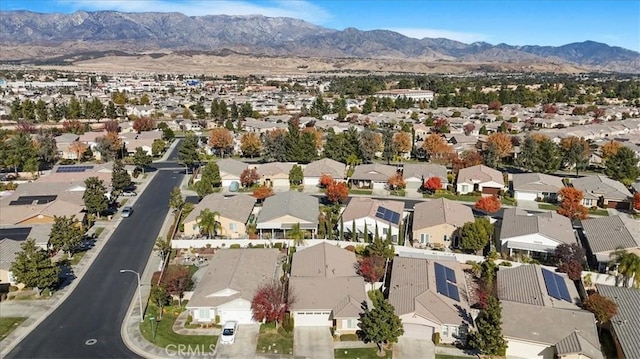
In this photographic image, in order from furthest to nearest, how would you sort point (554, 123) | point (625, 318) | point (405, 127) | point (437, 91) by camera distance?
point (437, 91) → point (554, 123) → point (405, 127) → point (625, 318)

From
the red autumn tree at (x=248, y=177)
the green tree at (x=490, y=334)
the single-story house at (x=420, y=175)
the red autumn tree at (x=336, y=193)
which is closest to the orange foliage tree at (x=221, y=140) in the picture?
the red autumn tree at (x=248, y=177)

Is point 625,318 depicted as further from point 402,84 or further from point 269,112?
point 402,84

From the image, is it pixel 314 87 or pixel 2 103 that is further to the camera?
pixel 314 87

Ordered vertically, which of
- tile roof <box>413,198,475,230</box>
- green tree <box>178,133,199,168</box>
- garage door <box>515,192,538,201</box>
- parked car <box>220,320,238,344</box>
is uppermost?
green tree <box>178,133,199,168</box>

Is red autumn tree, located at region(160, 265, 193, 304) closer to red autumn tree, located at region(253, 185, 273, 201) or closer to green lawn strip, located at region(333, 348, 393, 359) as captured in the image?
green lawn strip, located at region(333, 348, 393, 359)

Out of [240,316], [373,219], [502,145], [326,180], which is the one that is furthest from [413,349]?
[502,145]

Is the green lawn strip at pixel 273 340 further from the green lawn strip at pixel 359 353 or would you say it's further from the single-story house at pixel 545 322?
the single-story house at pixel 545 322

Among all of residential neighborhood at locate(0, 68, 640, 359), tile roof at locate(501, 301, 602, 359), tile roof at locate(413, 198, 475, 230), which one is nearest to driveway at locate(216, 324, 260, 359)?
residential neighborhood at locate(0, 68, 640, 359)

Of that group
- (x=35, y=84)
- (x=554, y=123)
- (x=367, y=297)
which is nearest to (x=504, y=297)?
(x=367, y=297)
